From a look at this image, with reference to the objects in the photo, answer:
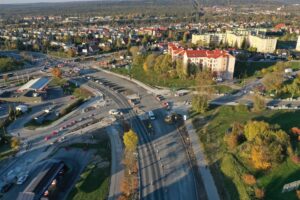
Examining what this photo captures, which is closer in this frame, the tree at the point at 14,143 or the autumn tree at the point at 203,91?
the tree at the point at 14,143

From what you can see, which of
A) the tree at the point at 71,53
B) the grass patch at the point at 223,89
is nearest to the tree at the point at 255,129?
the grass patch at the point at 223,89

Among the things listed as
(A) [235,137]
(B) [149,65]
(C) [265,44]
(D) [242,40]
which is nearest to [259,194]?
(A) [235,137]

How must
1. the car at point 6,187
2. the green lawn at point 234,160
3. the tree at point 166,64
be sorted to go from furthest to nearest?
the tree at point 166,64 → the car at point 6,187 → the green lawn at point 234,160

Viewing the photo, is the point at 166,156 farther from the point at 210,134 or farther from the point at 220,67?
the point at 220,67

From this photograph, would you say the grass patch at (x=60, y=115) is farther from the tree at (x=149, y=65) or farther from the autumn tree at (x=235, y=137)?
the autumn tree at (x=235, y=137)

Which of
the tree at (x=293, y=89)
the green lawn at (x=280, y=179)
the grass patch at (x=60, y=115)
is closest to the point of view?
the green lawn at (x=280, y=179)

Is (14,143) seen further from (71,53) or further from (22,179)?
(71,53)

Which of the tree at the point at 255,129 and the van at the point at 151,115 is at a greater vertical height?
the tree at the point at 255,129
